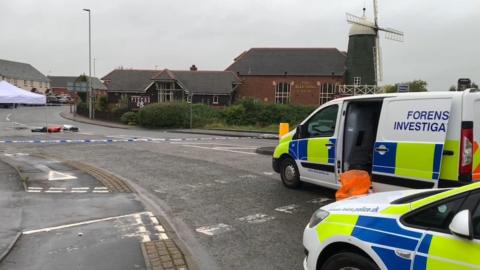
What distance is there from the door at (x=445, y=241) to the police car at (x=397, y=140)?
377 centimetres

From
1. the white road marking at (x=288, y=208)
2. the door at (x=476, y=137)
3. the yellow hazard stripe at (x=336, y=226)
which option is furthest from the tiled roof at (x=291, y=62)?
the yellow hazard stripe at (x=336, y=226)

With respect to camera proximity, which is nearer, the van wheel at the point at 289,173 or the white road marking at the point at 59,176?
the van wheel at the point at 289,173

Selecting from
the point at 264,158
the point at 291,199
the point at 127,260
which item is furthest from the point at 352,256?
the point at 264,158

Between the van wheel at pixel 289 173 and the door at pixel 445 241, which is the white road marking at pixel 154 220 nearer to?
the van wheel at pixel 289 173

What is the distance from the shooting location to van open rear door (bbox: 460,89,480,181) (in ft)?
22.0

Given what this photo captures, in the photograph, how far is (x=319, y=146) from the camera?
9.18m

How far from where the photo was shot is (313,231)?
4.23 m

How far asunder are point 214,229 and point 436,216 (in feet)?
14.0

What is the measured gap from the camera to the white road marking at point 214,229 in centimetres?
702

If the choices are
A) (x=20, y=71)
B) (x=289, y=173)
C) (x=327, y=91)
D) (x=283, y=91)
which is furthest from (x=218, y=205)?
(x=20, y=71)

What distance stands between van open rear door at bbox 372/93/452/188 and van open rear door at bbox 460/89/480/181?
0.23 meters

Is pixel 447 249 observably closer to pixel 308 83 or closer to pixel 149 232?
pixel 149 232

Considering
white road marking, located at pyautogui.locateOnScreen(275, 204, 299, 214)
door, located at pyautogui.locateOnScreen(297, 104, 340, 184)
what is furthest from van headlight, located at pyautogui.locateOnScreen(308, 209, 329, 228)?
door, located at pyautogui.locateOnScreen(297, 104, 340, 184)

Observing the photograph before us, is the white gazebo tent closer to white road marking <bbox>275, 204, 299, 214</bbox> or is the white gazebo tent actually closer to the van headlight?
white road marking <bbox>275, 204, 299, 214</bbox>
